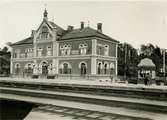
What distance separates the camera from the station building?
2138 cm

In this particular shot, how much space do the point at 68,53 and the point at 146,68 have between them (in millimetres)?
8731

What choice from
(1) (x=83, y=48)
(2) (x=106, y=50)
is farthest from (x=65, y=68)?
(2) (x=106, y=50)

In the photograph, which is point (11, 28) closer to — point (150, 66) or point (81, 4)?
point (81, 4)

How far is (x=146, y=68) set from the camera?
1688 cm

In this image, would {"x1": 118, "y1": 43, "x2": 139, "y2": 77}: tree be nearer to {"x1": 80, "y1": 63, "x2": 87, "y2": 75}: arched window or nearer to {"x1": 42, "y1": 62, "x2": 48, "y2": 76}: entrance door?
{"x1": 80, "y1": 63, "x2": 87, "y2": 75}: arched window

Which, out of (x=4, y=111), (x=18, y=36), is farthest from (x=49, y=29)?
(x=4, y=111)

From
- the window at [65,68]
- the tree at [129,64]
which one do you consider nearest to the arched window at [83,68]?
the window at [65,68]

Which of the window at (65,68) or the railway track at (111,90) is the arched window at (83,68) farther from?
the railway track at (111,90)

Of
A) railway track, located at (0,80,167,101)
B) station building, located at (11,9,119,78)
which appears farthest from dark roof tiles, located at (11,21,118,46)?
railway track, located at (0,80,167,101)

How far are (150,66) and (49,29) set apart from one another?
10.8 meters

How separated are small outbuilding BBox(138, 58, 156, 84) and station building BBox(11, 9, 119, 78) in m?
4.83

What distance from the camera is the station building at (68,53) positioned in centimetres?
2138

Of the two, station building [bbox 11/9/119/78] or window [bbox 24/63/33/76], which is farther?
station building [bbox 11/9/119/78]

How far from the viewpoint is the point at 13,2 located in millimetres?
6832
